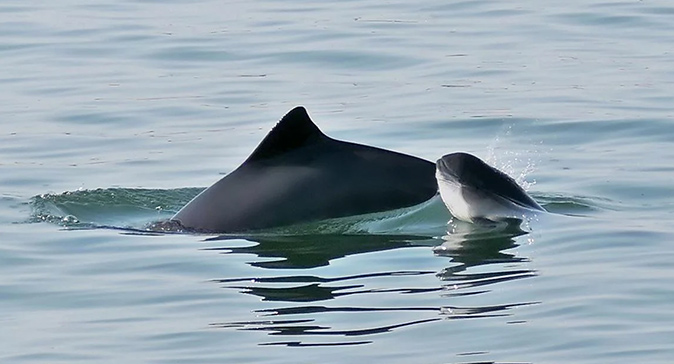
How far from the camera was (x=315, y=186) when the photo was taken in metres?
10.8

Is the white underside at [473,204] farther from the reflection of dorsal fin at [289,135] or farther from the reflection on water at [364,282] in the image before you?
the reflection of dorsal fin at [289,135]

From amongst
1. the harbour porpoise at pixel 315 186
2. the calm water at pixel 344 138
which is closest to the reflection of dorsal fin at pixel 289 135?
the harbour porpoise at pixel 315 186

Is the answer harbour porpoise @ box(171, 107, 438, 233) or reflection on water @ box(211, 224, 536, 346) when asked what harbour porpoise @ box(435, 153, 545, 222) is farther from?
harbour porpoise @ box(171, 107, 438, 233)

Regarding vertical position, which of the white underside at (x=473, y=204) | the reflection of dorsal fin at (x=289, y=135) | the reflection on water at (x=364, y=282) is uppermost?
the reflection of dorsal fin at (x=289, y=135)

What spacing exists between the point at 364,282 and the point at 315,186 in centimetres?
165

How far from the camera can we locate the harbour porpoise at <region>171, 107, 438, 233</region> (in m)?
10.7

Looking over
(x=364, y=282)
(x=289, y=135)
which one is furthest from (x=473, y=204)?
(x=364, y=282)

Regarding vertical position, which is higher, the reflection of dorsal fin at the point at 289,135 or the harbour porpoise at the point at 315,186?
the reflection of dorsal fin at the point at 289,135

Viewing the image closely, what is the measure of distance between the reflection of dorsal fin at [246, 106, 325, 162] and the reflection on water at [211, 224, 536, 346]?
54cm

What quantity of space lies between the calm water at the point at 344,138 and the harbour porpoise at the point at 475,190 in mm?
121

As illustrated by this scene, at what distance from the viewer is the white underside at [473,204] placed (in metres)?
10.5

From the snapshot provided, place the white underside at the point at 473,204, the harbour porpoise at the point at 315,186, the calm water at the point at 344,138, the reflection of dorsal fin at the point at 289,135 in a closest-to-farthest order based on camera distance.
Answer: the calm water at the point at 344,138 → the reflection of dorsal fin at the point at 289,135 → the white underside at the point at 473,204 → the harbour porpoise at the point at 315,186

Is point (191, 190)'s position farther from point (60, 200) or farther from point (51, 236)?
point (51, 236)

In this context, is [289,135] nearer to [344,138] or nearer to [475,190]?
[475,190]
